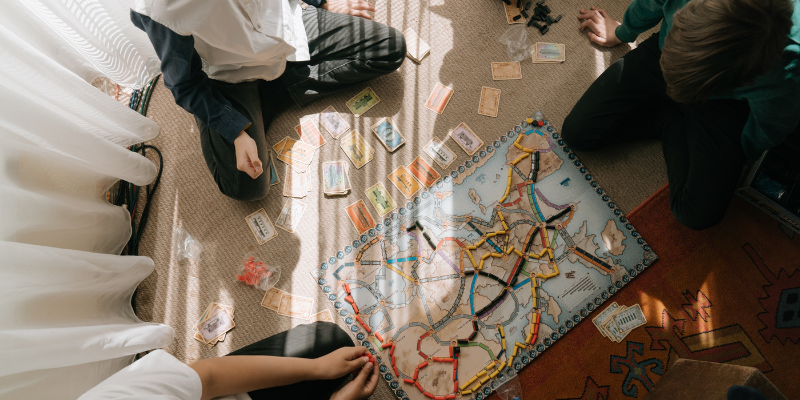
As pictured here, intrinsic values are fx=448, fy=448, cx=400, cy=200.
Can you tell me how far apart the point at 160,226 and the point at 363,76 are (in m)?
0.97

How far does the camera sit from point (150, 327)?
4.36ft

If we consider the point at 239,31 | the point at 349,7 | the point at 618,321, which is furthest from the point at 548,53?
the point at 239,31

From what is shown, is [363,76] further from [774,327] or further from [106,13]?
[774,327]

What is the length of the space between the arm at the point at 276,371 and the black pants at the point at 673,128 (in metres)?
1.14

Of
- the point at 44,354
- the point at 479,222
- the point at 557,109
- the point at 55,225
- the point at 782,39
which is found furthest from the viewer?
the point at 557,109

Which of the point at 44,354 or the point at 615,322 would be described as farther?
the point at 615,322

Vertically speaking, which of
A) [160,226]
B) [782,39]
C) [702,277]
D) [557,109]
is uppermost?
[782,39]

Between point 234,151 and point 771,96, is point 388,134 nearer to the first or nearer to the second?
point 234,151

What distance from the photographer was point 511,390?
4.98 ft

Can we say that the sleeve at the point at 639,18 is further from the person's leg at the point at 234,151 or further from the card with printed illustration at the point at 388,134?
the person's leg at the point at 234,151

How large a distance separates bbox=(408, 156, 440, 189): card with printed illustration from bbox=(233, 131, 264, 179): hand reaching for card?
1.91 ft

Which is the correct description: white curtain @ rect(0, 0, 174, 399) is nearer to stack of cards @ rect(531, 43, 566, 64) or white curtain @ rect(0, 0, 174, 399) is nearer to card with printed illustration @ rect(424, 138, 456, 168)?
card with printed illustration @ rect(424, 138, 456, 168)

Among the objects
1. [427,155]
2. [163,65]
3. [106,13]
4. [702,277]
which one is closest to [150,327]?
[163,65]

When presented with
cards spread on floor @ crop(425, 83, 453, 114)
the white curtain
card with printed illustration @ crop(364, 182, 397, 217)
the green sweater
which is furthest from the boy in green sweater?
the white curtain
